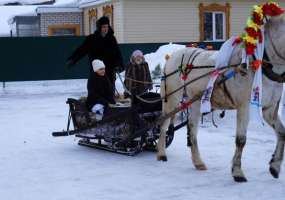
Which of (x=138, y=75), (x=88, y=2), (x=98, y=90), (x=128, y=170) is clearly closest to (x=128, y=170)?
(x=128, y=170)

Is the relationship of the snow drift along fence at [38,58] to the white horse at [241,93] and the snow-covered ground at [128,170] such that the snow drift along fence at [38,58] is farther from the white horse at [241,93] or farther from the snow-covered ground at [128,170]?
the white horse at [241,93]

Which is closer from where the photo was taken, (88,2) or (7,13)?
(88,2)

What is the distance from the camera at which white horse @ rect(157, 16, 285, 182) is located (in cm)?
691

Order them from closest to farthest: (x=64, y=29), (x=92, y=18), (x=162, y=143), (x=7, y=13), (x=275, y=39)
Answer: (x=275, y=39)
(x=162, y=143)
(x=92, y=18)
(x=64, y=29)
(x=7, y=13)

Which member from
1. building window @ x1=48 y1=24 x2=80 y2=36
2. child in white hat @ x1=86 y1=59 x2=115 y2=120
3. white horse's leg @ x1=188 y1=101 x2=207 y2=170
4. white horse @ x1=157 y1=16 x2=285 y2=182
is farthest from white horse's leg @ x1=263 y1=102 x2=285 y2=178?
building window @ x1=48 y1=24 x2=80 y2=36

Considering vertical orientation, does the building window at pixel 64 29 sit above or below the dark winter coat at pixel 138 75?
above

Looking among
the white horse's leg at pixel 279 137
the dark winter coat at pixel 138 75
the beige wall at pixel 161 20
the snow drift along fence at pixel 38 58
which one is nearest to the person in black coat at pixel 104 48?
the dark winter coat at pixel 138 75

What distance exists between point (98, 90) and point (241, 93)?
310cm

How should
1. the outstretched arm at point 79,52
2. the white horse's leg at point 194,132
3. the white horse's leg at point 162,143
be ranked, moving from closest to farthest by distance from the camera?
the white horse's leg at point 194,132
the white horse's leg at point 162,143
the outstretched arm at point 79,52

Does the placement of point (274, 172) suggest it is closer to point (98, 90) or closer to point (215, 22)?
point (98, 90)

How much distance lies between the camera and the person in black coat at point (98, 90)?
9391 mm

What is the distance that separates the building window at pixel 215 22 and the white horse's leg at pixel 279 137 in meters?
18.9

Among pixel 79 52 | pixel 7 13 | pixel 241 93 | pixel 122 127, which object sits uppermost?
pixel 7 13

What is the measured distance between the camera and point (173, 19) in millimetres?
25516
